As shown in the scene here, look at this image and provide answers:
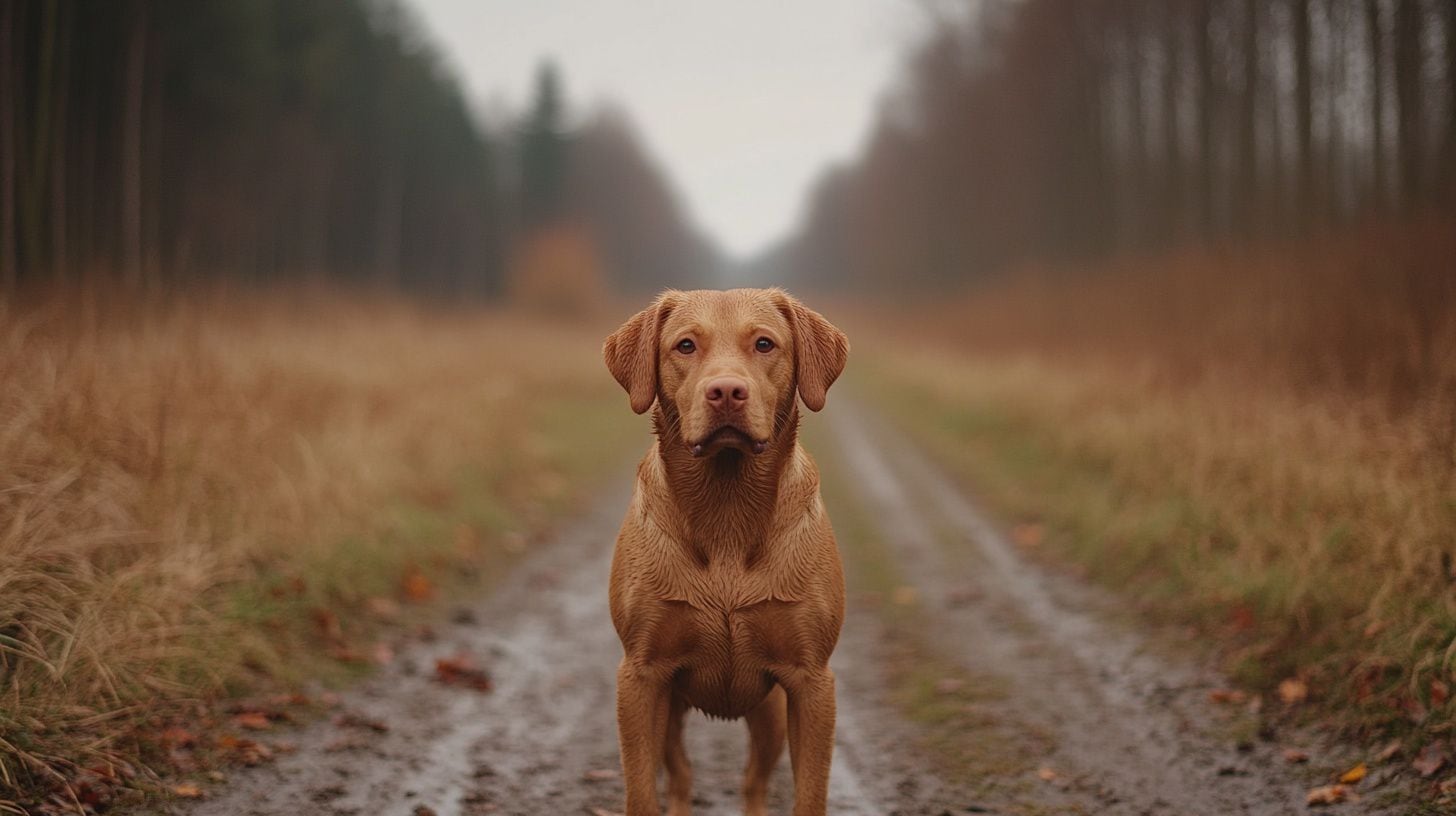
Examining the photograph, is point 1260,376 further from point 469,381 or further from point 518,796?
point 469,381

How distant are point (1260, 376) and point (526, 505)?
313 inches

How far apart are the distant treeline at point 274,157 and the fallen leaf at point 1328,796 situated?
7777 mm

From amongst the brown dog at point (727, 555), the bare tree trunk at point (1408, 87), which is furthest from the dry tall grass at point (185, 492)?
the bare tree trunk at point (1408, 87)

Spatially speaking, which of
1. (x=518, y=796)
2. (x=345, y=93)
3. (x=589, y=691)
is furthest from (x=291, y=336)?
(x=345, y=93)

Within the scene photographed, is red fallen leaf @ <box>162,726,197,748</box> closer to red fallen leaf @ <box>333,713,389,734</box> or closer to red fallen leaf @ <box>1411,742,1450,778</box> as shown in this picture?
red fallen leaf @ <box>333,713,389,734</box>

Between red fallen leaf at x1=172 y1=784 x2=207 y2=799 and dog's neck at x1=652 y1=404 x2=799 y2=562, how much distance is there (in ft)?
7.27

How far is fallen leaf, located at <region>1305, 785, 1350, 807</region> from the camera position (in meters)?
3.45

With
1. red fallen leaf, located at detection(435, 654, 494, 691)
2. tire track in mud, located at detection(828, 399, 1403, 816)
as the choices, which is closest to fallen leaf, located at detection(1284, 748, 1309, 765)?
tire track in mud, located at detection(828, 399, 1403, 816)

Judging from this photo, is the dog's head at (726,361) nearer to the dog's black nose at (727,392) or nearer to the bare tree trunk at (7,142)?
the dog's black nose at (727,392)

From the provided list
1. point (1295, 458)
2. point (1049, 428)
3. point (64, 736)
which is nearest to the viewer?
point (64, 736)

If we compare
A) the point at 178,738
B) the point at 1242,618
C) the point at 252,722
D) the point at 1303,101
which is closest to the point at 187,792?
the point at 178,738

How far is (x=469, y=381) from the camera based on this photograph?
13812 millimetres

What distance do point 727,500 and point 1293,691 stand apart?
3.22 meters

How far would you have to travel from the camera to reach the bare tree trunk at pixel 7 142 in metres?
8.42
